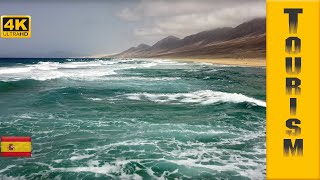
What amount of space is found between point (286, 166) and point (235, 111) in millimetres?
15224

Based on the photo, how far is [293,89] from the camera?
5.09 meters

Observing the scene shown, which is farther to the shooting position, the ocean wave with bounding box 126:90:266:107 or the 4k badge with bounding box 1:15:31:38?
the ocean wave with bounding box 126:90:266:107

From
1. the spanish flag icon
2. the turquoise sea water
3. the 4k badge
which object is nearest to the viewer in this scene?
the 4k badge

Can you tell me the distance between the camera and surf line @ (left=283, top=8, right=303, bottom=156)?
5016 mm

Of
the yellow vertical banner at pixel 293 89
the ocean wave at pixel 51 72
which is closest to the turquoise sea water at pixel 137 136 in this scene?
the yellow vertical banner at pixel 293 89

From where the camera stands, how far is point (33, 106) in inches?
882

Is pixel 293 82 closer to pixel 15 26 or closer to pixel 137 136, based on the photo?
pixel 15 26

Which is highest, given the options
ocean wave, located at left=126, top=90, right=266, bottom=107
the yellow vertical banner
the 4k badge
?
the 4k badge

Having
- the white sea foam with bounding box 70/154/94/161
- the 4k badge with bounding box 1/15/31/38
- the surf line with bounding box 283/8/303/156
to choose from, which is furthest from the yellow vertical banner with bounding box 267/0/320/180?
the white sea foam with bounding box 70/154/94/161

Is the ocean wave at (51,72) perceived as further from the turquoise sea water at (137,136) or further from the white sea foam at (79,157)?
the white sea foam at (79,157)

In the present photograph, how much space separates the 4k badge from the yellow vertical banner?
18.8 ft

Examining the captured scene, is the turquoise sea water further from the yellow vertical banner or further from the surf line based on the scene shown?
the surf line

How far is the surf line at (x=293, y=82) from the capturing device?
5016mm

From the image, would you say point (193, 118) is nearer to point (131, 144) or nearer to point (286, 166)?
point (131, 144)
